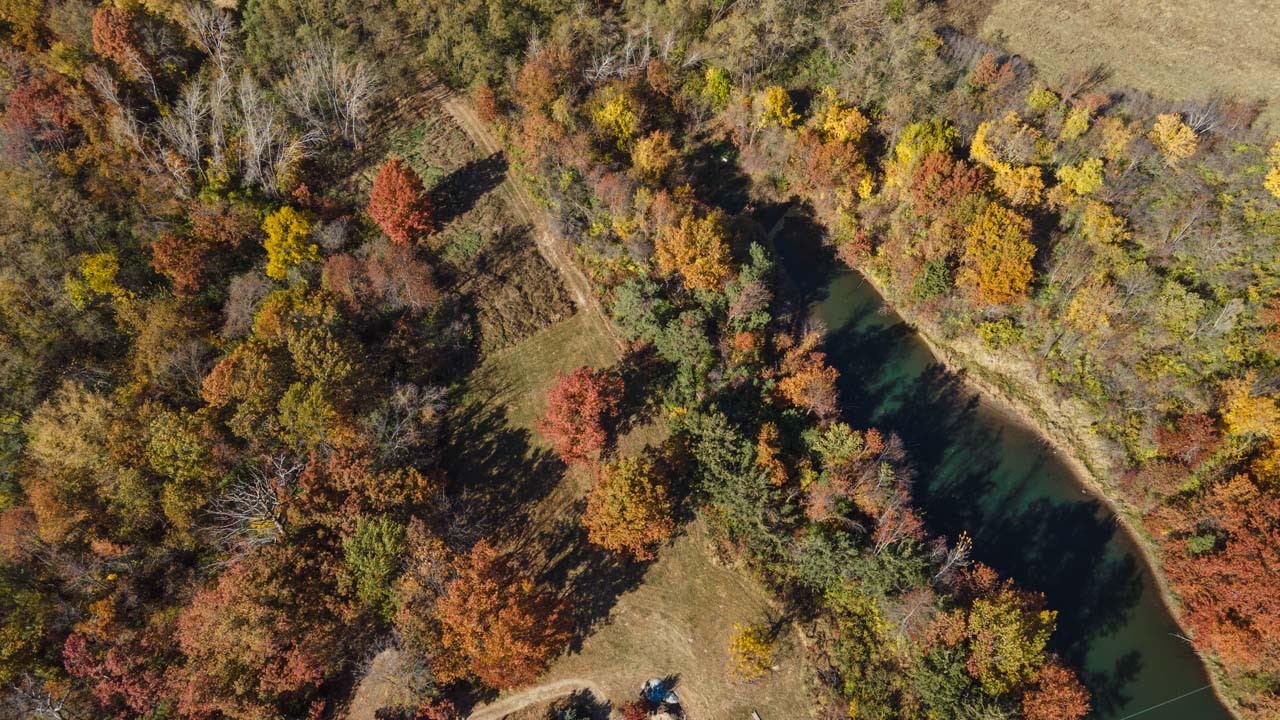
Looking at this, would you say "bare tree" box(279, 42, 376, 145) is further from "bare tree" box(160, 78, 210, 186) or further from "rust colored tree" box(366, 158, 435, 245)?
"rust colored tree" box(366, 158, 435, 245)

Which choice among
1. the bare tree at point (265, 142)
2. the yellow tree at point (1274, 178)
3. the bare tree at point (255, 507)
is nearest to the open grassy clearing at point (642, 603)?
the bare tree at point (255, 507)

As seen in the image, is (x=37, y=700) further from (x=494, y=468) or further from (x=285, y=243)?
(x=285, y=243)

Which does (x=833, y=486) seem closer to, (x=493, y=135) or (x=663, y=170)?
(x=663, y=170)

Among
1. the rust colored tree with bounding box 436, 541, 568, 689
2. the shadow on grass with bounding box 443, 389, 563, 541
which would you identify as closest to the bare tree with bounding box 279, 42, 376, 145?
the shadow on grass with bounding box 443, 389, 563, 541

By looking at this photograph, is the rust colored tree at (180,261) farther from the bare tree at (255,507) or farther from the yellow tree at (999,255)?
the yellow tree at (999,255)

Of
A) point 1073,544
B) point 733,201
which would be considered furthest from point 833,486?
point 733,201
